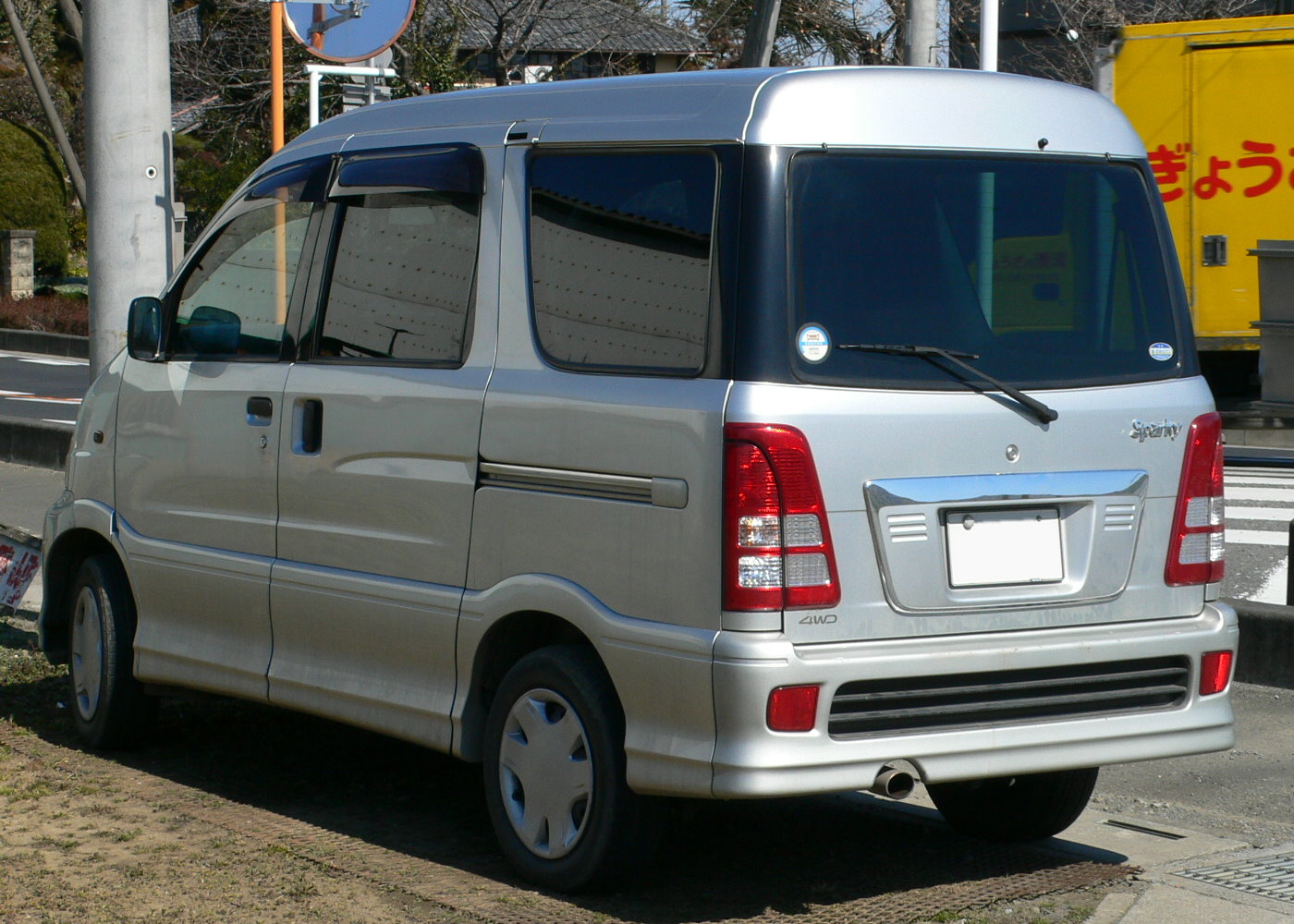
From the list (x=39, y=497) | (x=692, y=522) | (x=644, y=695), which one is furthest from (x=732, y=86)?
(x=39, y=497)

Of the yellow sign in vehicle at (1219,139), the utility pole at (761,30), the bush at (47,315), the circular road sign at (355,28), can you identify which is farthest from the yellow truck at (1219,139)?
the bush at (47,315)

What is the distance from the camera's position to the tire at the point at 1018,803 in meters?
5.25

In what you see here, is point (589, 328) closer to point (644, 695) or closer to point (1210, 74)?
point (644, 695)

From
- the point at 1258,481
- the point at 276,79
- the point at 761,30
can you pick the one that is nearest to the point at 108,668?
the point at 276,79

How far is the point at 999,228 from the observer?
15.3 ft

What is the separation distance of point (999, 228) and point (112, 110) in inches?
216

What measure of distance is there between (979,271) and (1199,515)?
0.90m

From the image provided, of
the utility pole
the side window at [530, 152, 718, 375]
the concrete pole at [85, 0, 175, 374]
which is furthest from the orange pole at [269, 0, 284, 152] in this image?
the side window at [530, 152, 718, 375]

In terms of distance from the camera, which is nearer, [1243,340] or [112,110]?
[112,110]

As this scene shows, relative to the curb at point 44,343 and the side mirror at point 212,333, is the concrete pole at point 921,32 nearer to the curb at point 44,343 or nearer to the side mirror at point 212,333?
the side mirror at point 212,333

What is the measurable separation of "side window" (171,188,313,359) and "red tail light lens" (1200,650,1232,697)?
111 inches

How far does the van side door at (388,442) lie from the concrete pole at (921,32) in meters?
7.59

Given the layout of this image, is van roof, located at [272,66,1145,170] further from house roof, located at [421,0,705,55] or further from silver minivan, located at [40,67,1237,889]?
house roof, located at [421,0,705,55]

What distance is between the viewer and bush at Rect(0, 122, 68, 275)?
39.7 metres
